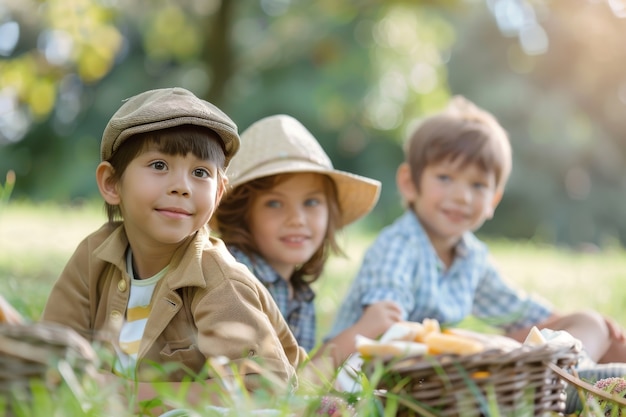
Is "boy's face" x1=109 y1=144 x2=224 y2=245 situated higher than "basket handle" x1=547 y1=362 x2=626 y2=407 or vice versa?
"boy's face" x1=109 y1=144 x2=224 y2=245

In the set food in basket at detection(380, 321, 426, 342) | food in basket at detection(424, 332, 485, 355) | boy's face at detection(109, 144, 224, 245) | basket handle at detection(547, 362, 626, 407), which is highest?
boy's face at detection(109, 144, 224, 245)

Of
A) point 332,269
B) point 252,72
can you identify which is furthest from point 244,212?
point 252,72

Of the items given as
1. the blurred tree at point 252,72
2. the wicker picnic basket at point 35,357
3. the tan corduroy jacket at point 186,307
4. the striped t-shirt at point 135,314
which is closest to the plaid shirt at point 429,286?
the tan corduroy jacket at point 186,307

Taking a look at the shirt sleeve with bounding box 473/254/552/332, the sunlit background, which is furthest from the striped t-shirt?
the sunlit background

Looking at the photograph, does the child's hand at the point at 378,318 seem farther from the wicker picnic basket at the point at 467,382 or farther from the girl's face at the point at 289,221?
the wicker picnic basket at the point at 467,382

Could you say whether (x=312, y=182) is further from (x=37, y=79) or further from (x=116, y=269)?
(x=37, y=79)

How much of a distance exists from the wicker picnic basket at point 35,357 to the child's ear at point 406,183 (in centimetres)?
227

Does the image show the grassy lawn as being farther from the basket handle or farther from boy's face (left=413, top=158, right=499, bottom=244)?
the basket handle

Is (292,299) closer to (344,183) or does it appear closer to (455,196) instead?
(344,183)

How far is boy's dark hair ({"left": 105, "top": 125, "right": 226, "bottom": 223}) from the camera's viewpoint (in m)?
2.10

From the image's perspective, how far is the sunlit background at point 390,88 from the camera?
491 inches

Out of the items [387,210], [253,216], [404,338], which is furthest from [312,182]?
[387,210]

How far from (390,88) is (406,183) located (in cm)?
1288

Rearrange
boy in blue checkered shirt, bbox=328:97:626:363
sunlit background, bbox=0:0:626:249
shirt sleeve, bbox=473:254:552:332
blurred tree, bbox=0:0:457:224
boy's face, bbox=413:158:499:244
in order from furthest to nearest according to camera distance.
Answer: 1. sunlit background, bbox=0:0:626:249
2. blurred tree, bbox=0:0:457:224
3. shirt sleeve, bbox=473:254:552:332
4. boy's face, bbox=413:158:499:244
5. boy in blue checkered shirt, bbox=328:97:626:363
